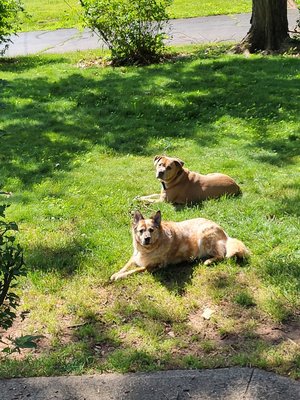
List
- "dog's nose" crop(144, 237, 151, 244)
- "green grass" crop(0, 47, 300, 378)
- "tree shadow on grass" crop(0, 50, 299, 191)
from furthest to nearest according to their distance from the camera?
"tree shadow on grass" crop(0, 50, 299, 191)
"dog's nose" crop(144, 237, 151, 244)
"green grass" crop(0, 47, 300, 378)

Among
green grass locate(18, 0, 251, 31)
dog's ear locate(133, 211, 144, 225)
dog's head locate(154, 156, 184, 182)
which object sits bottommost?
dog's head locate(154, 156, 184, 182)

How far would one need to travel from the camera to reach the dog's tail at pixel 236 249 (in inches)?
248

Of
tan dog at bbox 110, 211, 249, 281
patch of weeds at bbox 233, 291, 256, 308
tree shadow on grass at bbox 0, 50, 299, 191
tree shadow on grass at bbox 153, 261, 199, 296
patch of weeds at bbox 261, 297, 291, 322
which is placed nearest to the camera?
patch of weeds at bbox 261, 297, 291, 322

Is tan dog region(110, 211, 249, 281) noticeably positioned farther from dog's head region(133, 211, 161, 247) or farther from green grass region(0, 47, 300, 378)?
green grass region(0, 47, 300, 378)

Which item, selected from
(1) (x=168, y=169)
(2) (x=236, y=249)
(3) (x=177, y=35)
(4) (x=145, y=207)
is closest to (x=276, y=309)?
(2) (x=236, y=249)

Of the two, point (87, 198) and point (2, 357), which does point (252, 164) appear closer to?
point (87, 198)

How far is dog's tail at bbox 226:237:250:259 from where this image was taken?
630cm

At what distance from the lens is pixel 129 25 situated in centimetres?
1512

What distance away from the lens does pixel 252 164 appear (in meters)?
9.25

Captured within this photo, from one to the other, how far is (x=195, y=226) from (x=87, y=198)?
2.31 meters

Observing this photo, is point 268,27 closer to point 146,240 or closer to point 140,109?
point 140,109

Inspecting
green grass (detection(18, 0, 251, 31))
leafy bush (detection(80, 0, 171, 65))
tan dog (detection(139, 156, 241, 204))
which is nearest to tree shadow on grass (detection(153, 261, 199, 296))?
tan dog (detection(139, 156, 241, 204))

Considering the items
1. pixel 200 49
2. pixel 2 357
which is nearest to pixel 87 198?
pixel 2 357

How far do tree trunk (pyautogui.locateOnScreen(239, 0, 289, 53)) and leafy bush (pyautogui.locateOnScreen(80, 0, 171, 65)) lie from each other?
7.32 ft
